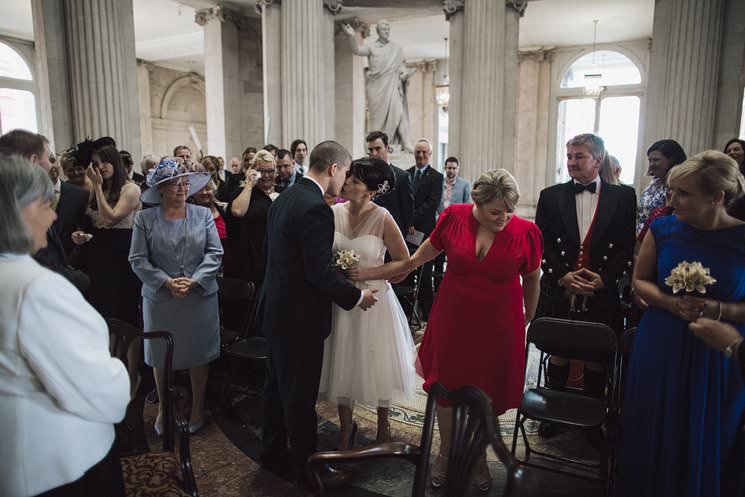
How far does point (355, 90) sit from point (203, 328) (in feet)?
34.5

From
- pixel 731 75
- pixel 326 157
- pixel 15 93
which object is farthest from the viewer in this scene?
pixel 15 93

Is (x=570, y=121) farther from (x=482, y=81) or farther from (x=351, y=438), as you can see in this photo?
(x=351, y=438)

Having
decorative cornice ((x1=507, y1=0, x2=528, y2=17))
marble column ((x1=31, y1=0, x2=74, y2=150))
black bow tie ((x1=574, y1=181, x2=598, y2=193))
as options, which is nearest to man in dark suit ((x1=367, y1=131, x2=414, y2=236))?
black bow tie ((x1=574, y1=181, x2=598, y2=193))

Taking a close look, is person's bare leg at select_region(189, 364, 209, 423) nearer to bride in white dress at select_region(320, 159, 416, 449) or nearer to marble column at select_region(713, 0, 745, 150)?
bride in white dress at select_region(320, 159, 416, 449)

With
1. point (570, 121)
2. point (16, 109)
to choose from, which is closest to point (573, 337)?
point (570, 121)

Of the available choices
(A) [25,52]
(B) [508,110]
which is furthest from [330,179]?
(A) [25,52]

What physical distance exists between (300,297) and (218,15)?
11.7m

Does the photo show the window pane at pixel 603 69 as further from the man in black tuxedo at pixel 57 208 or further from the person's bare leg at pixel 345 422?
the man in black tuxedo at pixel 57 208

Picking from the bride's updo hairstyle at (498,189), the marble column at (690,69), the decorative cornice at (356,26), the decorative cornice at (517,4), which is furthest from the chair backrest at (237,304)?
the decorative cornice at (356,26)

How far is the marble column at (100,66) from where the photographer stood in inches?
295

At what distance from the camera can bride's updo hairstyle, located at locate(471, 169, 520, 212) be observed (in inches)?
106

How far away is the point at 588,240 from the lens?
11.5 ft

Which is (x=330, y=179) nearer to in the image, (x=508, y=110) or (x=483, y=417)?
(x=483, y=417)

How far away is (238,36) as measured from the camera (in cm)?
1302
